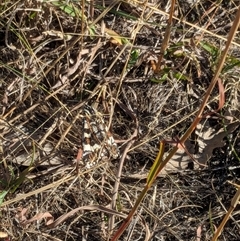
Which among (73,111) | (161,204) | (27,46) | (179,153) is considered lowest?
(161,204)

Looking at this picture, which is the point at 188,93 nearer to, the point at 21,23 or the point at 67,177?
the point at 67,177

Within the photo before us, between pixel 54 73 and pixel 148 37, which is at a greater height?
pixel 148 37

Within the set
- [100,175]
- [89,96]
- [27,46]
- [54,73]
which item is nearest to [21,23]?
[27,46]
